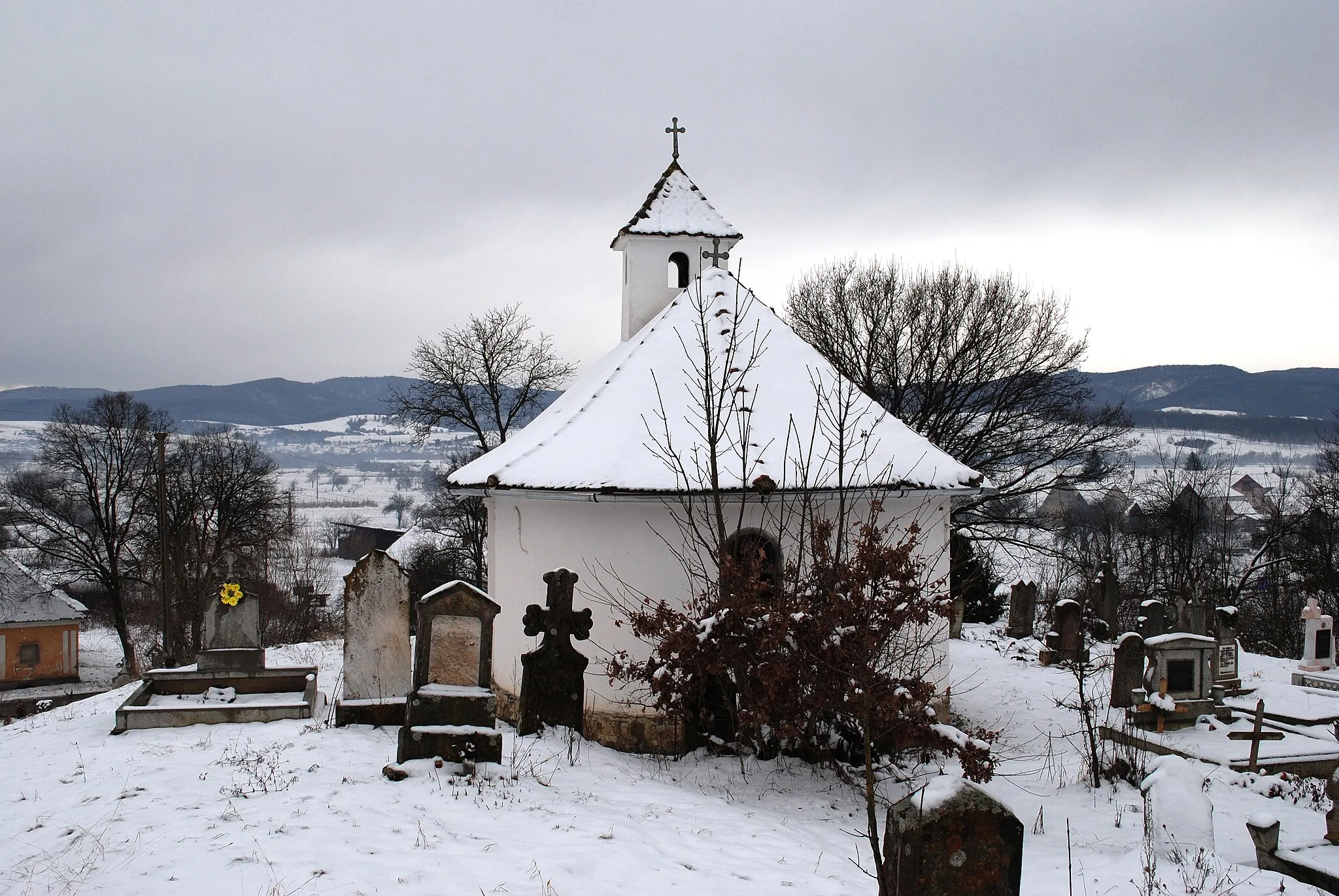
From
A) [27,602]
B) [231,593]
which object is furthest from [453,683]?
[27,602]

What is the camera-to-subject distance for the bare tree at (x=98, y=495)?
1214 inches

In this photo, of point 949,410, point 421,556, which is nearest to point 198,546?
point 421,556

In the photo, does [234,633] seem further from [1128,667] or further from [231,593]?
[1128,667]

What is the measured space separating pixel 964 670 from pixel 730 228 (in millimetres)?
8900

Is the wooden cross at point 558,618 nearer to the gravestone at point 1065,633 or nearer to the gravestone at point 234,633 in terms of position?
the gravestone at point 234,633

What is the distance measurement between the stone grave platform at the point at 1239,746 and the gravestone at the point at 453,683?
667 cm

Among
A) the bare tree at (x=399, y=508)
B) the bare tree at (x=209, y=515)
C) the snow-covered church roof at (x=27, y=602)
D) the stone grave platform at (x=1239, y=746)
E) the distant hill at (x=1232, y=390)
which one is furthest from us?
the bare tree at (x=399, y=508)

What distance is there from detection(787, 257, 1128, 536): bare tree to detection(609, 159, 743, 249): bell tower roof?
10280 millimetres

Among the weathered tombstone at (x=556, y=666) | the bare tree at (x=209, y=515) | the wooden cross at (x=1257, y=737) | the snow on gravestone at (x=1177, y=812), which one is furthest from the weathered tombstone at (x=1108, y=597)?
the bare tree at (x=209, y=515)

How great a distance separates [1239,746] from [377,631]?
1004cm

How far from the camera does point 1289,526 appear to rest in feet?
84.3

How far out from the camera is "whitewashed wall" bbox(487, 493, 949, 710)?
9.75 m

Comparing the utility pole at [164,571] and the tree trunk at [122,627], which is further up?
the utility pole at [164,571]

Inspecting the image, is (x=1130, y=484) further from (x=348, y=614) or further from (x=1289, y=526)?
(x=348, y=614)
